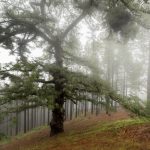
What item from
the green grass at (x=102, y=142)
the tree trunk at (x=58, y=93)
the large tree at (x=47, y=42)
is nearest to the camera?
the green grass at (x=102, y=142)

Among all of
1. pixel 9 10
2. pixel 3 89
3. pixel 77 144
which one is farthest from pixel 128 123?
pixel 9 10

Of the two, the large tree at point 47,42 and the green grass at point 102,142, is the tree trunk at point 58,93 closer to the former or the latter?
the large tree at point 47,42

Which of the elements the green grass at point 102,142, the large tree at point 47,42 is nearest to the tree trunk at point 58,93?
the large tree at point 47,42

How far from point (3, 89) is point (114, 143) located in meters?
6.90

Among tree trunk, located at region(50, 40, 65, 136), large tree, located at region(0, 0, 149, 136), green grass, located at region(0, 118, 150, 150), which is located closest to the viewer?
green grass, located at region(0, 118, 150, 150)

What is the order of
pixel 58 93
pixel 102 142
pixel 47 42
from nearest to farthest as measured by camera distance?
pixel 102 142 < pixel 58 93 < pixel 47 42

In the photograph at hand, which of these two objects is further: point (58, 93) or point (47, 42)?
point (47, 42)

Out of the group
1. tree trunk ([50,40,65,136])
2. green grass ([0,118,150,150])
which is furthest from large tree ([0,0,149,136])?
green grass ([0,118,150,150])

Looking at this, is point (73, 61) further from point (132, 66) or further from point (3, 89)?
point (132, 66)

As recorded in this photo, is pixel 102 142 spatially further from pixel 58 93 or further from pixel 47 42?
pixel 47 42

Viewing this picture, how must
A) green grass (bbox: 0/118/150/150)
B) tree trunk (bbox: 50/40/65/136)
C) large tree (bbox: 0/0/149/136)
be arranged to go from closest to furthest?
green grass (bbox: 0/118/150/150) < large tree (bbox: 0/0/149/136) < tree trunk (bbox: 50/40/65/136)

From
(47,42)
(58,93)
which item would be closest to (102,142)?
(58,93)

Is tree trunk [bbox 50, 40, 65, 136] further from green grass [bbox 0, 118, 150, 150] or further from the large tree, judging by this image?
green grass [bbox 0, 118, 150, 150]

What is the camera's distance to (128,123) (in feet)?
67.3
